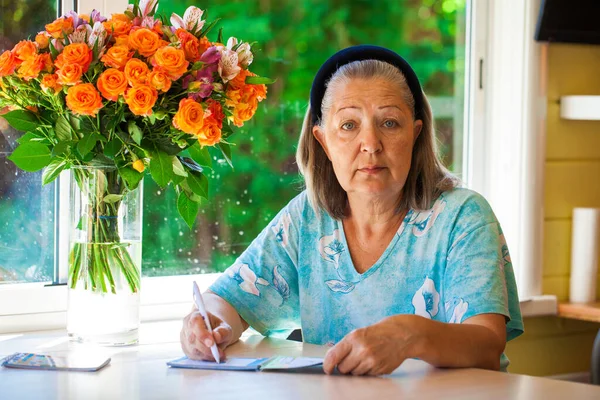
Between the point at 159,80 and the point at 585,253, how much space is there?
1.90 m

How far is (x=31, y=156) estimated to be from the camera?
6.76 ft

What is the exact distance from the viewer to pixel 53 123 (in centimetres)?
202

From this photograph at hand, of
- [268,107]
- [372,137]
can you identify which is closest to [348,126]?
[372,137]

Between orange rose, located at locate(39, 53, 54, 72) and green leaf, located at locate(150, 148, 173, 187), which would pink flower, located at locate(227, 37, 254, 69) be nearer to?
green leaf, located at locate(150, 148, 173, 187)

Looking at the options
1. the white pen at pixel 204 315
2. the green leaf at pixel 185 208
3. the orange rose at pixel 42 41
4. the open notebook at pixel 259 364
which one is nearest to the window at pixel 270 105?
the green leaf at pixel 185 208

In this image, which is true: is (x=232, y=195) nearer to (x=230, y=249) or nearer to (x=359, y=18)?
(x=230, y=249)

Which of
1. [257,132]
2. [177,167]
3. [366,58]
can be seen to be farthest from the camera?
[257,132]

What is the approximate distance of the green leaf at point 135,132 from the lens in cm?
197

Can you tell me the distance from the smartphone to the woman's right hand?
16cm

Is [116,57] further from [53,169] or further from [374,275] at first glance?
[374,275]

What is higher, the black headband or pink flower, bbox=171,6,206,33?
pink flower, bbox=171,6,206,33

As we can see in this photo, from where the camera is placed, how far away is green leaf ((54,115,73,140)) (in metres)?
1.99

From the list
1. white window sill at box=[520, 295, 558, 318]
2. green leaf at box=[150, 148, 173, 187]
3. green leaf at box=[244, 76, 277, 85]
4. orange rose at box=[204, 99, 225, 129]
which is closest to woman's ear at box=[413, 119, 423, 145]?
green leaf at box=[244, 76, 277, 85]

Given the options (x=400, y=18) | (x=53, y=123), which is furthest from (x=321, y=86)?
(x=400, y=18)
